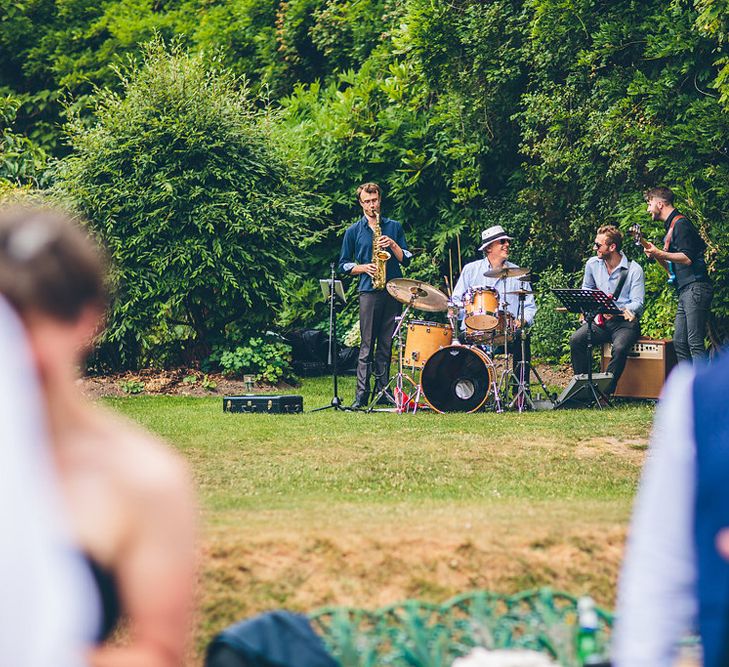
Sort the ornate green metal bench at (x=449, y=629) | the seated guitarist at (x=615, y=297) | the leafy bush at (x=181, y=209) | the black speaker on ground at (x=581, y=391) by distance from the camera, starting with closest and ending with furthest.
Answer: the ornate green metal bench at (x=449, y=629) → the black speaker on ground at (x=581, y=391) → the seated guitarist at (x=615, y=297) → the leafy bush at (x=181, y=209)

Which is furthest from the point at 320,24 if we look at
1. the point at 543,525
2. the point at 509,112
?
the point at 543,525

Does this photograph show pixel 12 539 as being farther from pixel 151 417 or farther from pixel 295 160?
pixel 295 160

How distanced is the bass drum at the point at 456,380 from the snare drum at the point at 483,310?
29cm

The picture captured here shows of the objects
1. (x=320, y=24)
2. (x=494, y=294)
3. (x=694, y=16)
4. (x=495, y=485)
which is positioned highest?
(x=320, y=24)

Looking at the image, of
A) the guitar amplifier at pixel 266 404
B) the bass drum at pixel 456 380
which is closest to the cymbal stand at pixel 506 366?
the bass drum at pixel 456 380

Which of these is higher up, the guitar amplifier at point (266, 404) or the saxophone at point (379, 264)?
the saxophone at point (379, 264)

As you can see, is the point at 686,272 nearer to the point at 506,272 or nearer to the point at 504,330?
the point at 506,272

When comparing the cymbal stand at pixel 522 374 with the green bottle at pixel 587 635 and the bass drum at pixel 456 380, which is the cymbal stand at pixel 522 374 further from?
the green bottle at pixel 587 635

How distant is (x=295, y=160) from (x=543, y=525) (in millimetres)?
12032

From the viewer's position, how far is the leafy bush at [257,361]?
15.2 metres

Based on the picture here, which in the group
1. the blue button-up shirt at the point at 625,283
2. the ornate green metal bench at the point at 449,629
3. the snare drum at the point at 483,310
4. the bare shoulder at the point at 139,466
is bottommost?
the ornate green metal bench at the point at 449,629

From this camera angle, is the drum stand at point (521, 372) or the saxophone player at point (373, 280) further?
the saxophone player at point (373, 280)

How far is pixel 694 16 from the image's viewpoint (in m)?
14.3

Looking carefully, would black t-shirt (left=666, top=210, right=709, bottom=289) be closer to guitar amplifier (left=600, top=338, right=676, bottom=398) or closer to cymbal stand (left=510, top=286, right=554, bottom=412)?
guitar amplifier (left=600, top=338, right=676, bottom=398)
